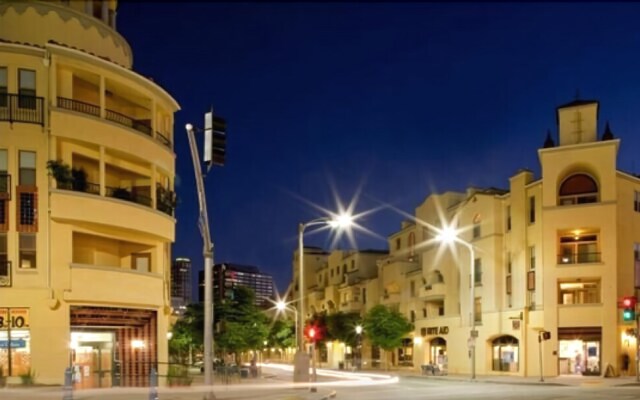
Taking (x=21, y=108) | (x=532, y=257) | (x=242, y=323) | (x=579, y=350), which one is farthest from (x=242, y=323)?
(x=21, y=108)

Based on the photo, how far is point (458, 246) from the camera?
62.3 m

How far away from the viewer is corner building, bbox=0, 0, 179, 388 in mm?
32312

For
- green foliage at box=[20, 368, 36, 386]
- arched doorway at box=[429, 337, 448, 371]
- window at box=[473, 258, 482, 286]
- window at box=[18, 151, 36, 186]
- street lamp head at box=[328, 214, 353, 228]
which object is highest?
window at box=[18, 151, 36, 186]

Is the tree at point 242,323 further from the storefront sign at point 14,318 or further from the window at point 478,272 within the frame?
the storefront sign at point 14,318

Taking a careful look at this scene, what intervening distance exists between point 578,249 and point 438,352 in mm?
19798

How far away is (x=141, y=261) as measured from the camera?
1551 inches

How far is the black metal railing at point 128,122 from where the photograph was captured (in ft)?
119

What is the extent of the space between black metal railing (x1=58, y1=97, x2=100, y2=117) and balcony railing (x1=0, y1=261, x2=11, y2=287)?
681 centimetres

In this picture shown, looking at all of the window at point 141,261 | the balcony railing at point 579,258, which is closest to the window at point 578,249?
the balcony railing at point 579,258

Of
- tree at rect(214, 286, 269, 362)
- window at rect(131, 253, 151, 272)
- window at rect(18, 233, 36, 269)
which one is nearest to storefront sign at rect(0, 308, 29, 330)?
window at rect(18, 233, 36, 269)

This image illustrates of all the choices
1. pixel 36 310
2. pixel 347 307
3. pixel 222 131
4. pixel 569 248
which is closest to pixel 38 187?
pixel 36 310

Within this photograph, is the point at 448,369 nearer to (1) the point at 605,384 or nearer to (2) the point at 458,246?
(2) the point at 458,246

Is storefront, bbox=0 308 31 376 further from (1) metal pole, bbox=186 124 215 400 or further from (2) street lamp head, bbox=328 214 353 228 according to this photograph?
(2) street lamp head, bbox=328 214 353 228

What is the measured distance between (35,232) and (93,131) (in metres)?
4.95
